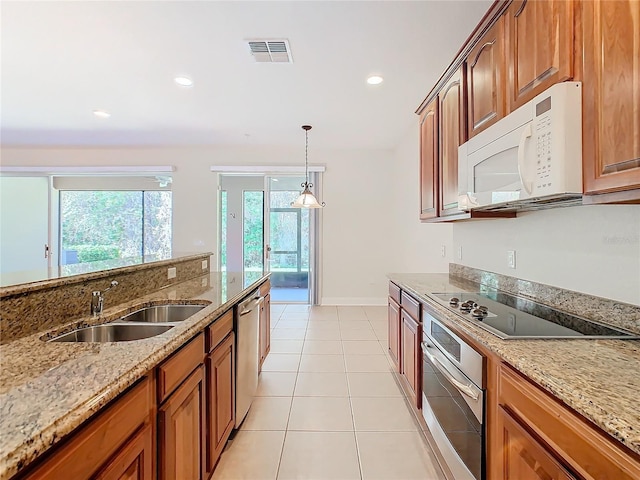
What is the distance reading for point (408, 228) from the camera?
15.5ft

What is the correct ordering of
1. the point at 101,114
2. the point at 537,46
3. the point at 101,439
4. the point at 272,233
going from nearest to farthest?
1. the point at 101,439
2. the point at 537,46
3. the point at 101,114
4. the point at 272,233

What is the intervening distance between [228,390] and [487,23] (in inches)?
97.8

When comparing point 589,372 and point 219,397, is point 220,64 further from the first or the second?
point 589,372

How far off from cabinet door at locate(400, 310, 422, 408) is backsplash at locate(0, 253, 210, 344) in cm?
178

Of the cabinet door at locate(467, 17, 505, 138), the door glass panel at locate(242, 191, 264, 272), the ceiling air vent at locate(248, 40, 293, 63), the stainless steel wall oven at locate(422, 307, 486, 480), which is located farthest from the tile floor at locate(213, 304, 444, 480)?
the door glass panel at locate(242, 191, 264, 272)

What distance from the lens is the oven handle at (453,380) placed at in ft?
4.21

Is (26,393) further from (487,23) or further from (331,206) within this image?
(331,206)

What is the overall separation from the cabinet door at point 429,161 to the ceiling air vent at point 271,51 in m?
1.26

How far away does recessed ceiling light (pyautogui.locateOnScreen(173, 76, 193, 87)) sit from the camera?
3021 millimetres

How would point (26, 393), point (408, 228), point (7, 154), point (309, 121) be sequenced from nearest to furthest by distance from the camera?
point (26, 393), point (309, 121), point (408, 228), point (7, 154)

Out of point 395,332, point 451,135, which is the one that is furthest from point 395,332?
point 451,135

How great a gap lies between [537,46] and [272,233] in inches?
197

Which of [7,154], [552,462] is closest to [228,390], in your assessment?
[552,462]

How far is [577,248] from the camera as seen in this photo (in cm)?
158
